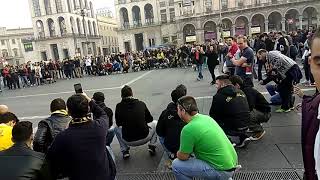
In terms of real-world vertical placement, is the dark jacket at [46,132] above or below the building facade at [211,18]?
below

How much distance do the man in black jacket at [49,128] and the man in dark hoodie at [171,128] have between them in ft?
5.05

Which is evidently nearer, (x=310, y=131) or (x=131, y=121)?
(x=310, y=131)

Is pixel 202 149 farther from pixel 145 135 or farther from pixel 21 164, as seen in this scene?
pixel 145 135

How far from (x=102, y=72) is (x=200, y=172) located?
24.4 metres

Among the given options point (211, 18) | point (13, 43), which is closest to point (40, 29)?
point (13, 43)

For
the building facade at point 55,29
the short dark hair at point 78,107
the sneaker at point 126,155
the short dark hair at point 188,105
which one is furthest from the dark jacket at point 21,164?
the building facade at point 55,29

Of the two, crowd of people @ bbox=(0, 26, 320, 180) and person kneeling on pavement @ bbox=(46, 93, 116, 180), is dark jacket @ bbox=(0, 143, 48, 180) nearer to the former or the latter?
crowd of people @ bbox=(0, 26, 320, 180)

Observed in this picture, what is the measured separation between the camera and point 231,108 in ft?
19.8

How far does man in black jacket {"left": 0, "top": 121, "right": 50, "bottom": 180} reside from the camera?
3.28m

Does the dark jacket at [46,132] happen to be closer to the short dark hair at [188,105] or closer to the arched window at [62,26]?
the short dark hair at [188,105]

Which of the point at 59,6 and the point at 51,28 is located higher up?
the point at 59,6

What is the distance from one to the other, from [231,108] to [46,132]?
3.00 metres

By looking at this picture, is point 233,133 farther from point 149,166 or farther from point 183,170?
point 183,170

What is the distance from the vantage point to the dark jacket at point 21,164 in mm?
3277
